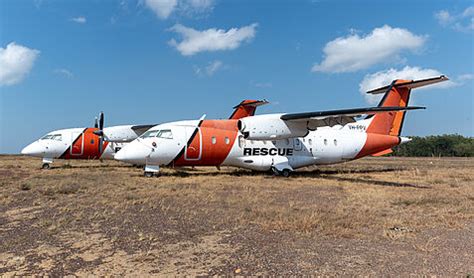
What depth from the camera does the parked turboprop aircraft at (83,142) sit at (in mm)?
20922

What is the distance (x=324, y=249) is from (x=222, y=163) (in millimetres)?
11556

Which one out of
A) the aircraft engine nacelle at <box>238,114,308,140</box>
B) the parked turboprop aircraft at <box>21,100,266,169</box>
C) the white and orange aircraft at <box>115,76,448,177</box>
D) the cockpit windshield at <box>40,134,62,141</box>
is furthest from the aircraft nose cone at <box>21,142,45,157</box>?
the aircraft engine nacelle at <box>238,114,308,140</box>

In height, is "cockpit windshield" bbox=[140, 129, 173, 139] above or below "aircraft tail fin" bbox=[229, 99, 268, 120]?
below

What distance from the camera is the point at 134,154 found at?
14.4 m

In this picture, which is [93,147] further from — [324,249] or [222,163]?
[324,249]

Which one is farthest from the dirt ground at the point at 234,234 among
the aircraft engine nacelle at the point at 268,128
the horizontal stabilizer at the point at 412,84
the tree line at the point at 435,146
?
the tree line at the point at 435,146

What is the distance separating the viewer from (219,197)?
9539 millimetres

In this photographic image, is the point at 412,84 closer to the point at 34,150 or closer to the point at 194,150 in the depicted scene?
the point at 194,150

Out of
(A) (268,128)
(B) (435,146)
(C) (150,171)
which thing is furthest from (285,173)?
(B) (435,146)

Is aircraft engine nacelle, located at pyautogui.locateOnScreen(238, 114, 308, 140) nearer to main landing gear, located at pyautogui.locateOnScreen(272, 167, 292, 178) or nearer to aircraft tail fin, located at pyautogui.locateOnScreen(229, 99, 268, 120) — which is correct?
main landing gear, located at pyautogui.locateOnScreen(272, 167, 292, 178)

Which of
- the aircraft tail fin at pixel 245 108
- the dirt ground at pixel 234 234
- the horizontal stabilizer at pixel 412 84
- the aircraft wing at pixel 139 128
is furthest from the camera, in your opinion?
the aircraft tail fin at pixel 245 108

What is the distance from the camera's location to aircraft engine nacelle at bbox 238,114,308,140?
14.8 meters

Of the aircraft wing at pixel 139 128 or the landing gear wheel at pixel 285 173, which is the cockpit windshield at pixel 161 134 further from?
the aircraft wing at pixel 139 128

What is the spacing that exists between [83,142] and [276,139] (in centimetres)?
1333
